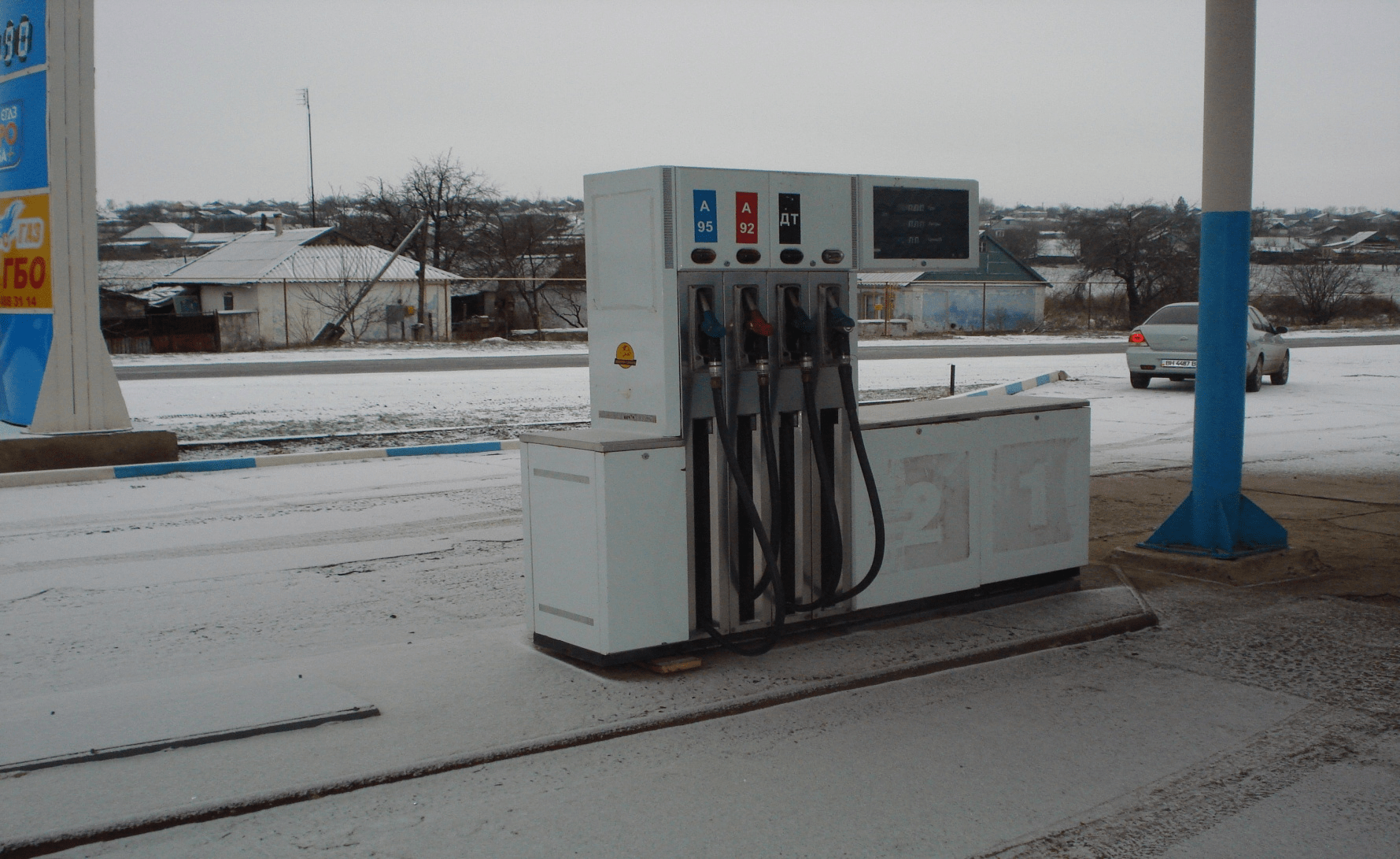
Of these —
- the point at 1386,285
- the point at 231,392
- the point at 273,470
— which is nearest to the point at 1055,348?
the point at 231,392

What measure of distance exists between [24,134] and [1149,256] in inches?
2144

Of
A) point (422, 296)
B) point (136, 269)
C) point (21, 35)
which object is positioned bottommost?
point (422, 296)

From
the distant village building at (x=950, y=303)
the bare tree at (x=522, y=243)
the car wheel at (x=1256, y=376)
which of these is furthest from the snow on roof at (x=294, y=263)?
the car wheel at (x=1256, y=376)

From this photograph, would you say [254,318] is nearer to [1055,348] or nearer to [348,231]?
[348,231]

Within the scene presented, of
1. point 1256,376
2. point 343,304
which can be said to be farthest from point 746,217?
point 343,304

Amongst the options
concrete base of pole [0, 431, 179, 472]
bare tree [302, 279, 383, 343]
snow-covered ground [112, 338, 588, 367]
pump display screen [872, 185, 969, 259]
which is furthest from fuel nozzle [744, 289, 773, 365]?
bare tree [302, 279, 383, 343]

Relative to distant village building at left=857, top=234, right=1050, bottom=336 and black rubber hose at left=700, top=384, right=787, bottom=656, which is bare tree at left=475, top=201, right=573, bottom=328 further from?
black rubber hose at left=700, top=384, right=787, bottom=656

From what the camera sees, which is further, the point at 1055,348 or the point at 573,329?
the point at 573,329

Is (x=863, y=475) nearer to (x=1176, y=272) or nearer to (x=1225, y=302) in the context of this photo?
(x=1225, y=302)

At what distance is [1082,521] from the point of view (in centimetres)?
698

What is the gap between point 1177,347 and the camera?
2069 cm

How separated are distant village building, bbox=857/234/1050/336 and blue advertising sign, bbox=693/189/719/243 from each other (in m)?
46.4

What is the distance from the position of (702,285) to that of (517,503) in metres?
5.17

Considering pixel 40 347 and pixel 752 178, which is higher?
pixel 752 178
